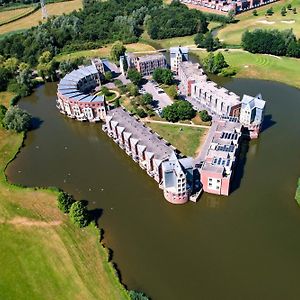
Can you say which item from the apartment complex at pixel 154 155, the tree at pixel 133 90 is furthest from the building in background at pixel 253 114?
the tree at pixel 133 90

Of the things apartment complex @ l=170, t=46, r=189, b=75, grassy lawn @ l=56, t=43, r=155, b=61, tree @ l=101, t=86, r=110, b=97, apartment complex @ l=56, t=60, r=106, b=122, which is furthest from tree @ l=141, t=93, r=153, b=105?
grassy lawn @ l=56, t=43, r=155, b=61

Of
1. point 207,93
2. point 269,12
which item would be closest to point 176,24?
point 269,12

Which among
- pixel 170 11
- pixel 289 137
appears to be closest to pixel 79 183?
pixel 289 137

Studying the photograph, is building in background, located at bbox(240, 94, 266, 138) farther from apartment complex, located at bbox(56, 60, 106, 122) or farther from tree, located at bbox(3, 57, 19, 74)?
tree, located at bbox(3, 57, 19, 74)

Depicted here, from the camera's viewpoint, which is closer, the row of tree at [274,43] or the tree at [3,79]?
the tree at [3,79]

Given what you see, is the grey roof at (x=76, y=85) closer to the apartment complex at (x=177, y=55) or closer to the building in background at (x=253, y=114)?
the apartment complex at (x=177, y=55)

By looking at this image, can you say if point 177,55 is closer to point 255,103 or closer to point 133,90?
point 133,90
